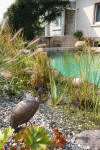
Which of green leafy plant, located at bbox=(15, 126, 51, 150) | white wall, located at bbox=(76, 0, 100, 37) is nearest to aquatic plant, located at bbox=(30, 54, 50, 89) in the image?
green leafy plant, located at bbox=(15, 126, 51, 150)

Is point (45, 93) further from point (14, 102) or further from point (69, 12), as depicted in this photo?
point (69, 12)

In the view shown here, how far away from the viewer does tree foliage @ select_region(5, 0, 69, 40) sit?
9156mm

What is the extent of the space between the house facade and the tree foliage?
93 centimetres

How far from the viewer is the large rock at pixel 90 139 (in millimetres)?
1235

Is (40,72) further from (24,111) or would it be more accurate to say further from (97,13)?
(97,13)

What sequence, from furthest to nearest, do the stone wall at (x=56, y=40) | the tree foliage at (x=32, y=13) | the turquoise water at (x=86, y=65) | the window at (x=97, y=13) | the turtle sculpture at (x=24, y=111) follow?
the window at (x=97, y=13) → the stone wall at (x=56, y=40) → the tree foliage at (x=32, y=13) → the turquoise water at (x=86, y=65) → the turtle sculpture at (x=24, y=111)

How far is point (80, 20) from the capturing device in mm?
11266

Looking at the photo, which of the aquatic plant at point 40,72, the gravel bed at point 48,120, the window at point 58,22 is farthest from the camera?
the window at point 58,22

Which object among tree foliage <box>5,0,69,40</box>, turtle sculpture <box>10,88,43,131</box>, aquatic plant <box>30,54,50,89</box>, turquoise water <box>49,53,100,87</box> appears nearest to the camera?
turtle sculpture <box>10,88,43,131</box>

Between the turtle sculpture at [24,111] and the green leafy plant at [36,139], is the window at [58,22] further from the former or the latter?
the green leafy plant at [36,139]

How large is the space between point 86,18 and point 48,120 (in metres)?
10.4

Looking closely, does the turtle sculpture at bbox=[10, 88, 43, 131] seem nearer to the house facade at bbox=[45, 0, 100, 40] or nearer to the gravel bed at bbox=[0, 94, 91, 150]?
the gravel bed at bbox=[0, 94, 91, 150]

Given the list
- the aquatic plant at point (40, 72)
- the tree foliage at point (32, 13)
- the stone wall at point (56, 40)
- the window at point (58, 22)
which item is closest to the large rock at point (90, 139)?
the aquatic plant at point (40, 72)

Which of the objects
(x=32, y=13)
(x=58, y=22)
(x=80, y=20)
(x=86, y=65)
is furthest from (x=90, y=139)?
(x=58, y=22)
